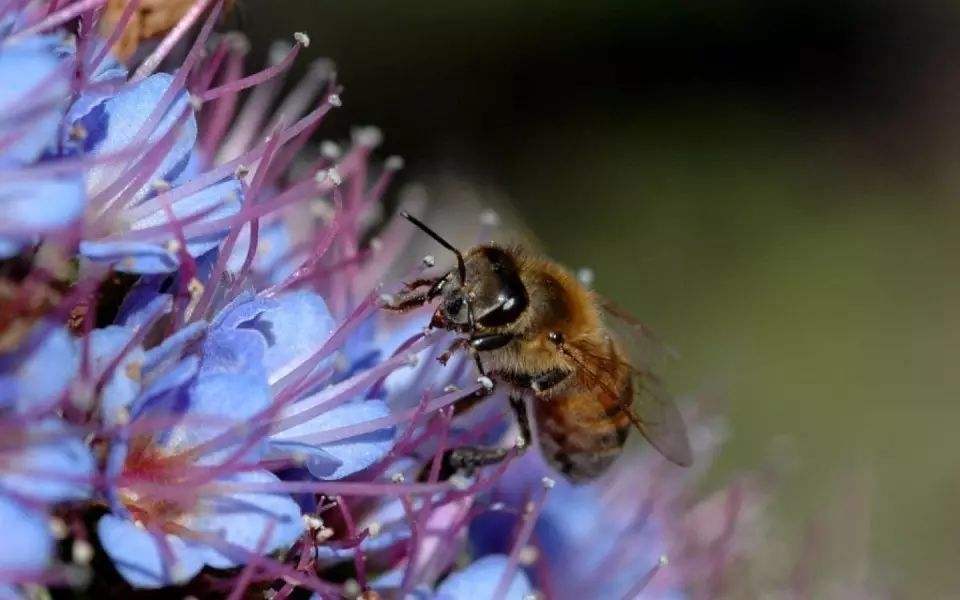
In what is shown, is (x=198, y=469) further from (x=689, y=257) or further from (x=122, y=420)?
(x=689, y=257)

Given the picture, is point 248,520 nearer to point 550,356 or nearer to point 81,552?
point 81,552

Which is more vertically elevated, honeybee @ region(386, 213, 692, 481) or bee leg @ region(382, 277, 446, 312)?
bee leg @ region(382, 277, 446, 312)

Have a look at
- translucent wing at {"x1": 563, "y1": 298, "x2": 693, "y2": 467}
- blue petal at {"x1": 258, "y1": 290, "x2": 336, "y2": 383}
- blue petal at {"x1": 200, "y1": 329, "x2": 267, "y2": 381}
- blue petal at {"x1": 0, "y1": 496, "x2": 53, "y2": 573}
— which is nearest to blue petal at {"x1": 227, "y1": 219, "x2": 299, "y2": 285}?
blue petal at {"x1": 258, "y1": 290, "x2": 336, "y2": 383}

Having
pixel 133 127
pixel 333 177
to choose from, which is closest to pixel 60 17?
pixel 133 127

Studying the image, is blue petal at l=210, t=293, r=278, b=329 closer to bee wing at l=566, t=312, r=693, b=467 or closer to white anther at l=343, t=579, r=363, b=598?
white anther at l=343, t=579, r=363, b=598

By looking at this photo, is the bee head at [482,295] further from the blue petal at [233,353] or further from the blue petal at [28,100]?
the blue petal at [28,100]

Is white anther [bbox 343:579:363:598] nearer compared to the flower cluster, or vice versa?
the flower cluster

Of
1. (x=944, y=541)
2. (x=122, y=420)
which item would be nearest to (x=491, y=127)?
(x=944, y=541)

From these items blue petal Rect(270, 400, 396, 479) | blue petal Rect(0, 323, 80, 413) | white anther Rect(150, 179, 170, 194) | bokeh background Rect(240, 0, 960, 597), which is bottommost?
bokeh background Rect(240, 0, 960, 597)
